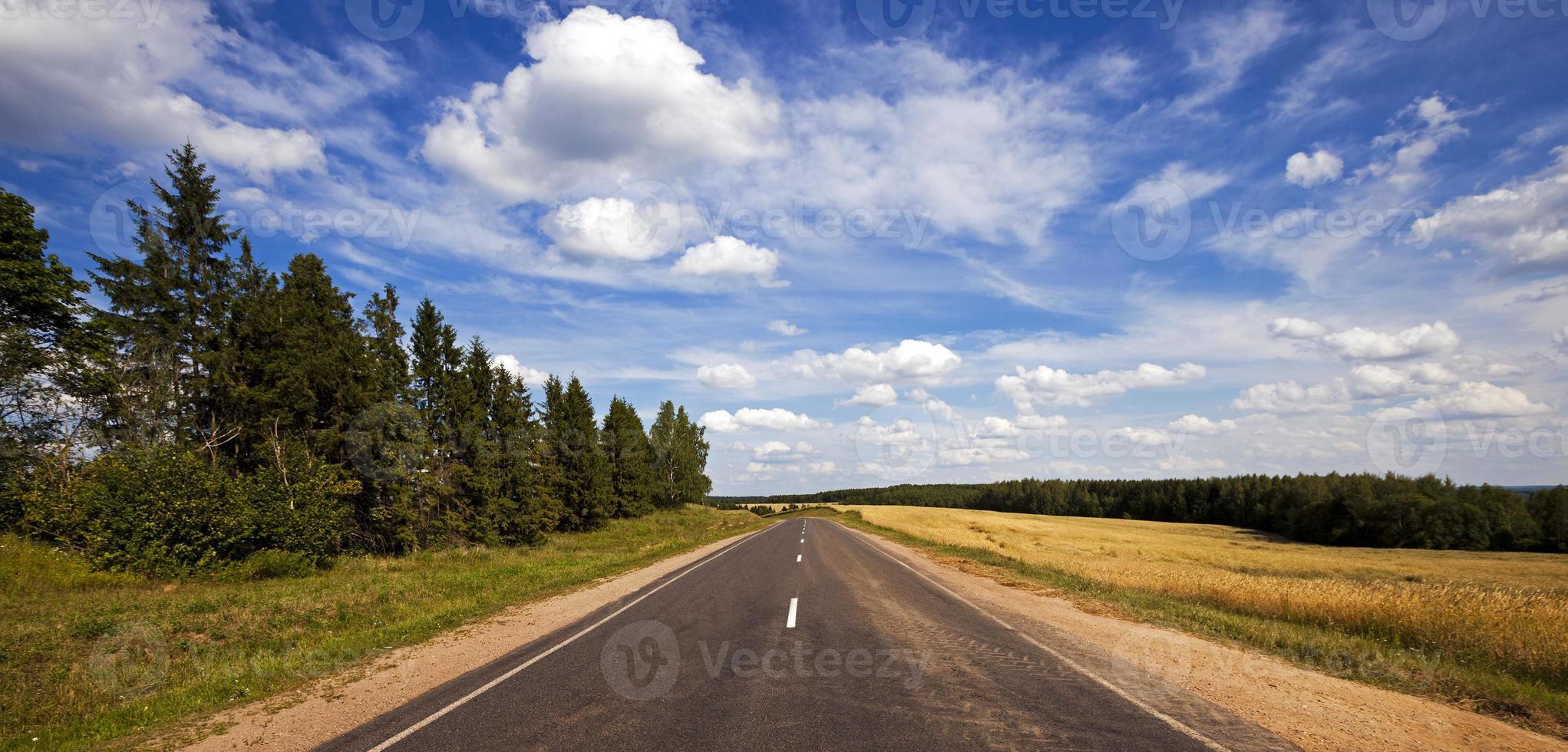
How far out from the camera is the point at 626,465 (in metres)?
56.1

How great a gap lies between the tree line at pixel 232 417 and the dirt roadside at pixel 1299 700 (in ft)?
74.7

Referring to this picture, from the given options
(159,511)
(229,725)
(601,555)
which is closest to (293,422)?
(159,511)

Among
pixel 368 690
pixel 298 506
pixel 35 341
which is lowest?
pixel 368 690

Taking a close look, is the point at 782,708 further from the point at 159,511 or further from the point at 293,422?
the point at 293,422

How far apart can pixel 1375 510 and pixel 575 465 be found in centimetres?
8009

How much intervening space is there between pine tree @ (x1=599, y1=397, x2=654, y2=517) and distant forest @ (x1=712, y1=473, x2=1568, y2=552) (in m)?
74.1

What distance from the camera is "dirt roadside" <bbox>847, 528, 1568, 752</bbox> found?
5.78 meters

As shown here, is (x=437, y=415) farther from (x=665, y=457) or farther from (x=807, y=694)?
(x=665, y=457)

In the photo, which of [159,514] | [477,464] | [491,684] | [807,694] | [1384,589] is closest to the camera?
[807,694]

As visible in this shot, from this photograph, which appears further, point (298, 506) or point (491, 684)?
point (298, 506)

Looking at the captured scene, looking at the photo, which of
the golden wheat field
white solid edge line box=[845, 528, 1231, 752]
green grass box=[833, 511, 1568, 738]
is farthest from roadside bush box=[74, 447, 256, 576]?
the golden wheat field

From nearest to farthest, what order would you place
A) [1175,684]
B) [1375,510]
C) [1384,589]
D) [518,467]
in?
1. [1175,684]
2. [1384,589]
3. [518,467]
4. [1375,510]

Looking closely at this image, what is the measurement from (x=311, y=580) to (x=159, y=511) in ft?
13.4

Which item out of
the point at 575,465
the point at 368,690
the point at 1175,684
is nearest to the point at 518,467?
the point at 575,465
